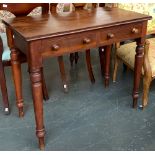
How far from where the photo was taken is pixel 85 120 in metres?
1.85

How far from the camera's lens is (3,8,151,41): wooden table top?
1.39 m

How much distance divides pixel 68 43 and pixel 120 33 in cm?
36

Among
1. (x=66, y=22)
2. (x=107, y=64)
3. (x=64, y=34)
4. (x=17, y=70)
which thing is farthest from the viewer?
(x=107, y=64)

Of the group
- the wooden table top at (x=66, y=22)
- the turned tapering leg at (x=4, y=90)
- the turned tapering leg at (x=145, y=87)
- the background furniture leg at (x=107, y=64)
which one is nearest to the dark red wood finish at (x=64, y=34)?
the wooden table top at (x=66, y=22)

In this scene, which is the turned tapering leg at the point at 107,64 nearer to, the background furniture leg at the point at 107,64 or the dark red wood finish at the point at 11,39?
the background furniture leg at the point at 107,64

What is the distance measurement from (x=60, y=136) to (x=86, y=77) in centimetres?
87

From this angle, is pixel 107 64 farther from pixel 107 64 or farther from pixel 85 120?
pixel 85 120

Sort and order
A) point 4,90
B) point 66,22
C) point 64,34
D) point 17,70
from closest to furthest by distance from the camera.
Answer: point 64,34 → point 66,22 → point 17,70 → point 4,90

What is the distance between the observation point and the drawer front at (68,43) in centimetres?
138

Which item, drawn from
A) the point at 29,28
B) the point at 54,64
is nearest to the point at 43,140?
the point at 29,28

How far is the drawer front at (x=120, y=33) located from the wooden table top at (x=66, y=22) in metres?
0.03

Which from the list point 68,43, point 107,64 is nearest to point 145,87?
point 107,64

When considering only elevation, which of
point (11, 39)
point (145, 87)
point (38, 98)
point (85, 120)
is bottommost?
point (85, 120)

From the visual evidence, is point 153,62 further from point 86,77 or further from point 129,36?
point 86,77
